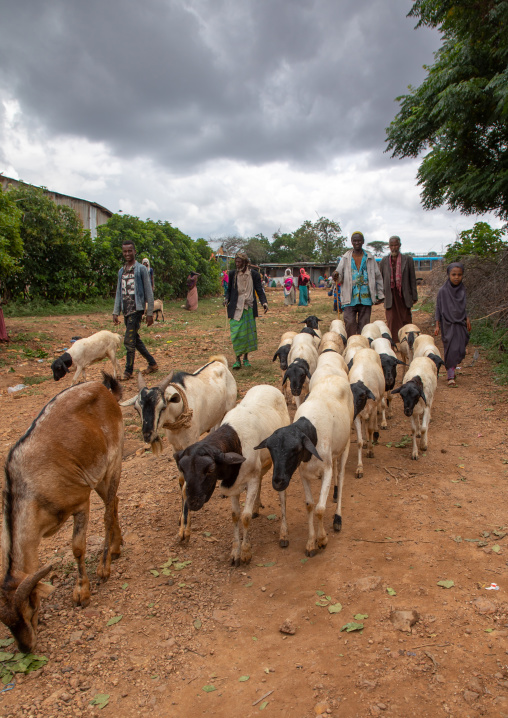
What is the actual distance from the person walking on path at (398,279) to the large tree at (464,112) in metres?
2.64

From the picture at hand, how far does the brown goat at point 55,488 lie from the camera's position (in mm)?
2758

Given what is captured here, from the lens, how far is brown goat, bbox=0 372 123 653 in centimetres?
276

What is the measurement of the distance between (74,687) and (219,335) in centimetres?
1150

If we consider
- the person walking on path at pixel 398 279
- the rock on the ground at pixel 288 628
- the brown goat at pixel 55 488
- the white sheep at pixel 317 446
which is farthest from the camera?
the person walking on path at pixel 398 279

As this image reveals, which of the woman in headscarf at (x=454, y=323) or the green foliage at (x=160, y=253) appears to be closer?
the woman in headscarf at (x=454, y=323)

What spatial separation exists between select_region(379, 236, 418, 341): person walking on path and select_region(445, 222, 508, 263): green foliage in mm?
4255

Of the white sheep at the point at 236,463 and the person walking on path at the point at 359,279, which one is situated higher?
the person walking on path at the point at 359,279

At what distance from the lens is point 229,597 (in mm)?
3293

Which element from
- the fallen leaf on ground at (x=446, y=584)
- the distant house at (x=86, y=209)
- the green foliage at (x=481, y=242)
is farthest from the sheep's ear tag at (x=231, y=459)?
the distant house at (x=86, y=209)

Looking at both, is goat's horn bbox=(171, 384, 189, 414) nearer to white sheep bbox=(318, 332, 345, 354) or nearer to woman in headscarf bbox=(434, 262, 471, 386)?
white sheep bbox=(318, 332, 345, 354)

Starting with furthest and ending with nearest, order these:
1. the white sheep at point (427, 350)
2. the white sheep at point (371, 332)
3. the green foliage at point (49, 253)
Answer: the green foliage at point (49, 253), the white sheep at point (371, 332), the white sheep at point (427, 350)

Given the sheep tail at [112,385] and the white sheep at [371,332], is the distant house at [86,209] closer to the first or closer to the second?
the white sheep at [371,332]

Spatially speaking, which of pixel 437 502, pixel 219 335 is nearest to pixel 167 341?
pixel 219 335

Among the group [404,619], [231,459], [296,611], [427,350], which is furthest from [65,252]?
[404,619]
